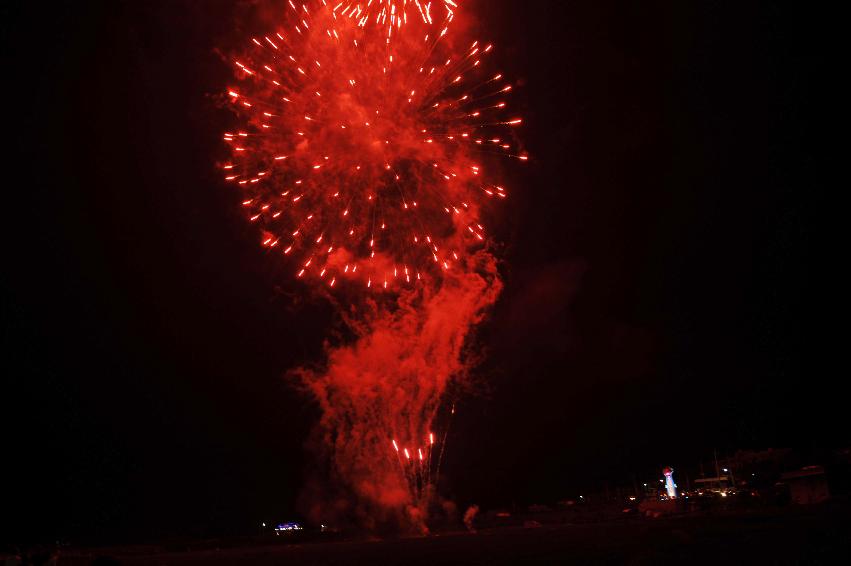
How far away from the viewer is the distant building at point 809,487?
3306 centimetres

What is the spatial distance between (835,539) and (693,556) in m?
3.14

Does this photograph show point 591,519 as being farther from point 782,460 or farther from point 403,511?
point 782,460

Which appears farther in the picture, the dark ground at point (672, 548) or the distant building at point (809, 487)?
the distant building at point (809, 487)

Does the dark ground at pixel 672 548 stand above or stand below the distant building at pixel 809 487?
below

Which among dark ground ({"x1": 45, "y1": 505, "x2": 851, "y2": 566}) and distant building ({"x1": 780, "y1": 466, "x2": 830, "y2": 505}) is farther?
distant building ({"x1": 780, "y1": 466, "x2": 830, "y2": 505})

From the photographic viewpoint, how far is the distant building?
33062mm

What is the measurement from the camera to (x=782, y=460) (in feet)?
212

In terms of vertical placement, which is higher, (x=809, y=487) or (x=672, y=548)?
(x=809, y=487)

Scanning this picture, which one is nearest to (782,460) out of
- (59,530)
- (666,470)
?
(666,470)

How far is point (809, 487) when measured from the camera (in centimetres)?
3366

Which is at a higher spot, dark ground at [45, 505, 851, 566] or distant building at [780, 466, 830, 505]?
distant building at [780, 466, 830, 505]

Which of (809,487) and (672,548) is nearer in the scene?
(672,548)

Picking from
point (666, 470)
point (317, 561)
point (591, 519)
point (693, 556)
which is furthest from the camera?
point (666, 470)

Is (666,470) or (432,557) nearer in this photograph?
(432,557)
